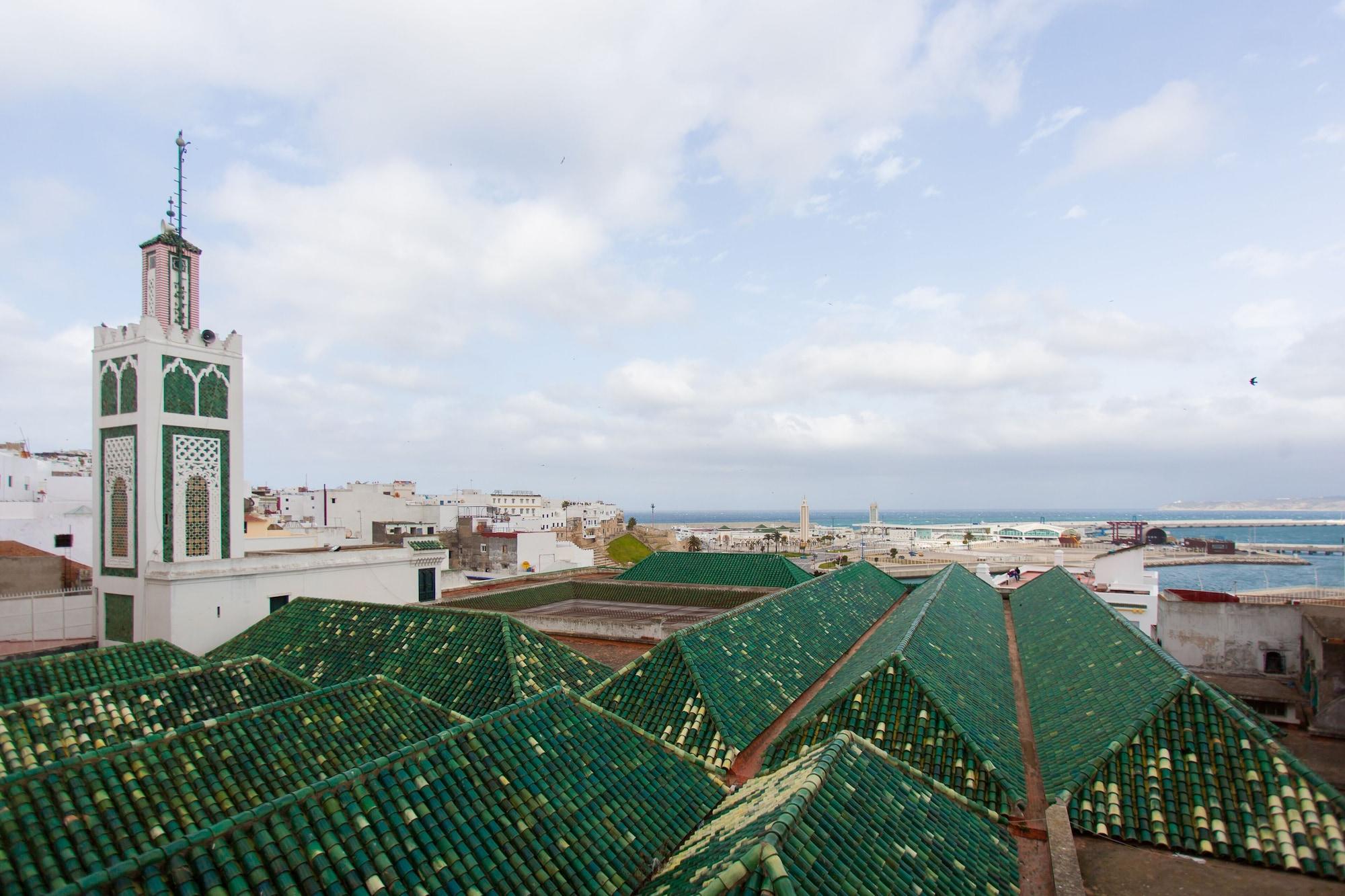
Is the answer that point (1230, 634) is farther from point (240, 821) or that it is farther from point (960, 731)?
point (240, 821)

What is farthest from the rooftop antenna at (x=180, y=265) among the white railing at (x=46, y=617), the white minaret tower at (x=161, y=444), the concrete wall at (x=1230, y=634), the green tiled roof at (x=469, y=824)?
the concrete wall at (x=1230, y=634)

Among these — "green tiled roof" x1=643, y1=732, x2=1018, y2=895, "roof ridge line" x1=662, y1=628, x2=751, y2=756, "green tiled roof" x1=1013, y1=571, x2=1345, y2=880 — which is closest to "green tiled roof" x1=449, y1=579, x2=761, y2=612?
"roof ridge line" x1=662, y1=628, x2=751, y2=756

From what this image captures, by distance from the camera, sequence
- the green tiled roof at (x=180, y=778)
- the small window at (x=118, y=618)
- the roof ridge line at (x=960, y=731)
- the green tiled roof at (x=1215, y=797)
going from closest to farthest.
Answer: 1. the green tiled roof at (x=180, y=778)
2. the green tiled roof at (x=1215, y=797)
3. the roof ridge line at (x=960, y=731)
4. the small window at (x=118, y=618)

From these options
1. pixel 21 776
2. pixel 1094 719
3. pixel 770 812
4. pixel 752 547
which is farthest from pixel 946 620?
pixel 752 547

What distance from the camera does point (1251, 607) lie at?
56.9ft

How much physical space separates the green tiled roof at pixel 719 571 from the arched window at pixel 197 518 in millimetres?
13534

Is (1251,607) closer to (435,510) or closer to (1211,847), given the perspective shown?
(1211,847)

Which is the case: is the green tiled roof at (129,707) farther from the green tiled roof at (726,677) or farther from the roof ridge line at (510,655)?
the green tiled roof at (726,677)

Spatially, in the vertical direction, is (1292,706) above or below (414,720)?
below

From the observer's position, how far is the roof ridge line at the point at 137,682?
304 inches

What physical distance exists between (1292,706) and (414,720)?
1760cm

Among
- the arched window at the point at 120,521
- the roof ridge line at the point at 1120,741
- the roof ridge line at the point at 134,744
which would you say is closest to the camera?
the roof ridge line at the point at 134,744

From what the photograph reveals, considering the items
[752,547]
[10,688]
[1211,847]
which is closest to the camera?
[1211,847]

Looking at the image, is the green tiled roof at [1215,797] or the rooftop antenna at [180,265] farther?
the rooftop antenna at [180,265]
